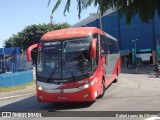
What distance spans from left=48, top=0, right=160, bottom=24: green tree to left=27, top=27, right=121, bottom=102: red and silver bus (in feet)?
30.9

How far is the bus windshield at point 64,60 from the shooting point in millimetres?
12367

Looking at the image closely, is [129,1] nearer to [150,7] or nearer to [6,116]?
[150,7]

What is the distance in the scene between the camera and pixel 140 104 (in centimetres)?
1211

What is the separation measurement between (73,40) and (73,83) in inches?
73.5

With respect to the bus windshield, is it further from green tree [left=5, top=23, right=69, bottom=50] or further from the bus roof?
green tree [left=5, top=23, right=69, bottom=50]

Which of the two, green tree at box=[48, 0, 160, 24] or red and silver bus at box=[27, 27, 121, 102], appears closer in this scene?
green tree at box=[48, 0, 160, 24]

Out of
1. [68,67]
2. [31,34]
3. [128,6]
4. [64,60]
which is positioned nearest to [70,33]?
[64,60]

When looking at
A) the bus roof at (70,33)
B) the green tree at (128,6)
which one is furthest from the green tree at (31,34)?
the green tree at (128,6)

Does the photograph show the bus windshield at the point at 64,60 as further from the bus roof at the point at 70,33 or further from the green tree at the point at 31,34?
the green tree at the point at 31,34

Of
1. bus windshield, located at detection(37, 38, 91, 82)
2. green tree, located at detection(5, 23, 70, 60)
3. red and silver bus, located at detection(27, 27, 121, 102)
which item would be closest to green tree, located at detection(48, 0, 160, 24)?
red and silver bus, located at detection(27, 27, 121, 102)

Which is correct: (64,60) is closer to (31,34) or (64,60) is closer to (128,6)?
(128,6)

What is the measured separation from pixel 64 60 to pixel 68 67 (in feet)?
1.17

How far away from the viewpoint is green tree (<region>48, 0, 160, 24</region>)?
2559mm

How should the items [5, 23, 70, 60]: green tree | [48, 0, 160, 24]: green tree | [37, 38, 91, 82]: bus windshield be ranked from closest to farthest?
[48, 0, 160, 24]: green tree, [37, 38, 91, 82]: bus windshield, [5, 23, 70, 60]: green tree
